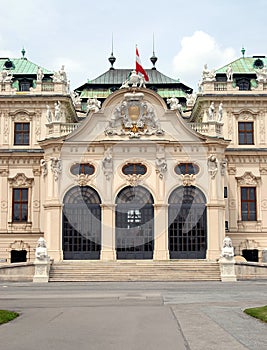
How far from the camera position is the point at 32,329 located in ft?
48.4

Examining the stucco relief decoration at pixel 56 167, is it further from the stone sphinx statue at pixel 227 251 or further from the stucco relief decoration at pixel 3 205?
the stone sphinx statue at pixel 227 251

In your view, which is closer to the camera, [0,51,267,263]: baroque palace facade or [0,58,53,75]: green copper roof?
[0,51,267,263]: baroque palace facade

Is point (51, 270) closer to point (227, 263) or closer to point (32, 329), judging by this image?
point (227, 263)

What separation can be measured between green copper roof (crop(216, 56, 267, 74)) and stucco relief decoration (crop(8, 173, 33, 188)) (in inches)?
810

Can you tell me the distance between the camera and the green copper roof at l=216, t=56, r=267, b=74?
54.4 meters

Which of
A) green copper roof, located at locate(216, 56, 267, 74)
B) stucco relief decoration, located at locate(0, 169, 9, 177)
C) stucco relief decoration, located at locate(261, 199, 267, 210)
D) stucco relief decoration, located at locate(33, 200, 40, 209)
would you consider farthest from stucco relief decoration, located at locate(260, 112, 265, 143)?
stucco relief decoration, located at locate(0, 169, 9, 177)

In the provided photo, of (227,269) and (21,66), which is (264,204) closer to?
(227,269)

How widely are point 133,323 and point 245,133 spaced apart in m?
37.8

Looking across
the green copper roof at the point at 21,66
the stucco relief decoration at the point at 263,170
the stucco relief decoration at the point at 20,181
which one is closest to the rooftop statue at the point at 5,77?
the green copper roof at the point at 21,66

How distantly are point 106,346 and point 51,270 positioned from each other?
27.7 m

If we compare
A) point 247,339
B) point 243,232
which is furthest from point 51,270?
point 247,339

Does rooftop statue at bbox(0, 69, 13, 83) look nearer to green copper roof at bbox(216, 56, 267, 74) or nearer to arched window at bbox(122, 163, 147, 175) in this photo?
arched window at bbox(122, 163, 147, 175)

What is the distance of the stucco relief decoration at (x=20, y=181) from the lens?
165 ft

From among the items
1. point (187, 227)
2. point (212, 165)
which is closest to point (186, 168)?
point (212, 165)
